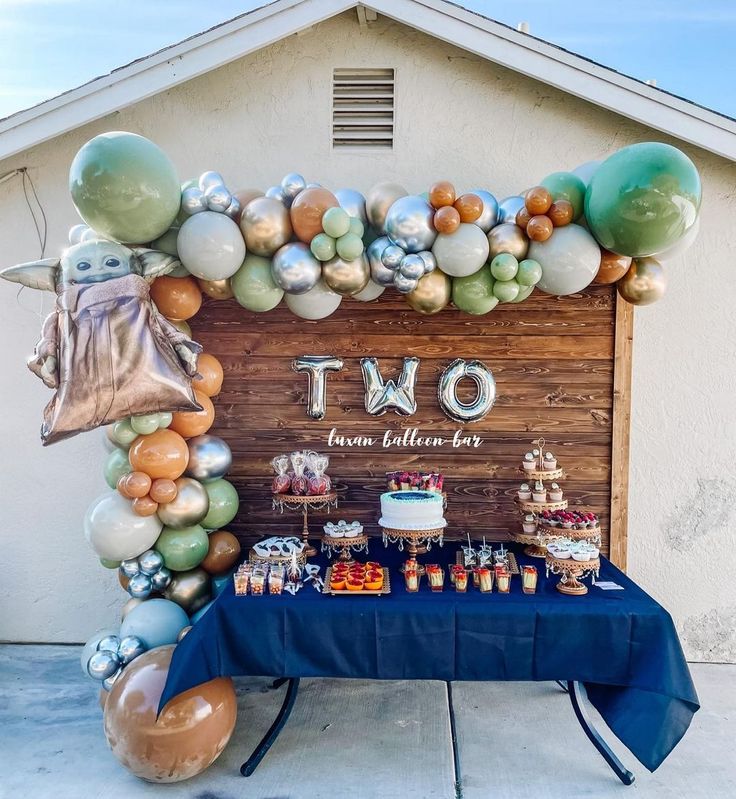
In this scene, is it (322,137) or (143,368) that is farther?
(322,137)

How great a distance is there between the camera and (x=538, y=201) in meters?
3.51

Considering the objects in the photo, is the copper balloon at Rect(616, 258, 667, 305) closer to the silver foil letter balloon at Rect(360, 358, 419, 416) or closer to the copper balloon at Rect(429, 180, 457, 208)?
the copper balloon at Rect(429, 180, 457, 208)

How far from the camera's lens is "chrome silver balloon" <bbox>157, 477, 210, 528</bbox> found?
12.1 ft

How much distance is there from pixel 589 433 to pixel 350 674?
2.13 meters

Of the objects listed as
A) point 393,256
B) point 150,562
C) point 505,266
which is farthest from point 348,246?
point 150,562

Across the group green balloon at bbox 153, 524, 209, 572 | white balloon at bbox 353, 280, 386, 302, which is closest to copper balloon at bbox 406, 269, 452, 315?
white balloon at bbox 353, 280, 386, 302

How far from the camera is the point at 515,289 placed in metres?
3.62

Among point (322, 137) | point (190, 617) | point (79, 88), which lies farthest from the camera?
point (322, 137)

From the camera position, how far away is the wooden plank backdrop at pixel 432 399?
4289 mm

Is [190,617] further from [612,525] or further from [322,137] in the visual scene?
[322,137]

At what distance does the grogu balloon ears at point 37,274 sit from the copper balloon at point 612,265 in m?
2.90

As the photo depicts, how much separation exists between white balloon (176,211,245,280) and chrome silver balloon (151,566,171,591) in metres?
1.67

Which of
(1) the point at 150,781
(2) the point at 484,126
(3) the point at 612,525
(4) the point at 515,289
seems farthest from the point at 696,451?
(1) the point at 150,781

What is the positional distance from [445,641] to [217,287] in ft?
7.30
